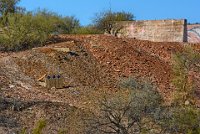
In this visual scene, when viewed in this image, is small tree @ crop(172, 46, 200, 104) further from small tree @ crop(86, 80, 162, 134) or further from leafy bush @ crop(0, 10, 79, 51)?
leafy bush @ crop(0, 10, 79, 51)

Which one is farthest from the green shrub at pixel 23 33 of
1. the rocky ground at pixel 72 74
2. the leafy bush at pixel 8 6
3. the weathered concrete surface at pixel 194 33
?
the weathered concrete surface at pixel 194 33

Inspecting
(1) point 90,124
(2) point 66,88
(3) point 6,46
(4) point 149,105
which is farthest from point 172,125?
(3) point 6,46

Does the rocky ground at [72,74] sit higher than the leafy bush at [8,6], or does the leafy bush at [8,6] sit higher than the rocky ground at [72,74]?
the leafy bush at [8,6]

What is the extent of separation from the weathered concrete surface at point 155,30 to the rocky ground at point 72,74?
125 inches

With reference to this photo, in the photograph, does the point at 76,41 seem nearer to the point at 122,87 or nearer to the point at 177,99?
the point at 177,99

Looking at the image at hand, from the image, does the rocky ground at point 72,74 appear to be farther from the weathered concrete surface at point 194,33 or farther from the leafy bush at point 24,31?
the weathered concrete surface at point 194,33

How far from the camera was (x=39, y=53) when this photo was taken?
79.3 ft

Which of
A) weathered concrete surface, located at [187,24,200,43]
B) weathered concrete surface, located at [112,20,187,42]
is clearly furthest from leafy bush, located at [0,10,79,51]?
weathered concrete surface, located at [187,24,200,43]

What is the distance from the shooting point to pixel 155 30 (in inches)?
1273

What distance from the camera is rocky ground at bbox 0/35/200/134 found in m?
17.3

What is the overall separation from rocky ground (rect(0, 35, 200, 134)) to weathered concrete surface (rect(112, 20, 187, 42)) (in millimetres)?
3185

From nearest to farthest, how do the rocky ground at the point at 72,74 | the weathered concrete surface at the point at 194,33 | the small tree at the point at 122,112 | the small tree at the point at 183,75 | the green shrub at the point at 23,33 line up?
1. the small tree at the point at 122,112
2. the rocky ground at the point at 72,74
3. the small tree at the point at 183,75
4. the green shrub at the point at 23,33
5. the weathered concrete surface at the point at 194,33

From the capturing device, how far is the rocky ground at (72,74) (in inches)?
679

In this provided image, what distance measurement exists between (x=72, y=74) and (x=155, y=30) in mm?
10889
